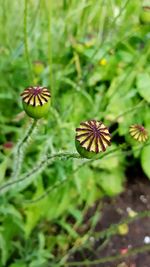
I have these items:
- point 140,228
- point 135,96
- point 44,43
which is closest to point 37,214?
point 140,228

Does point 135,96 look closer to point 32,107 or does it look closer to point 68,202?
point 68,202

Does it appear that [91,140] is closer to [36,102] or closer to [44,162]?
[36,102]

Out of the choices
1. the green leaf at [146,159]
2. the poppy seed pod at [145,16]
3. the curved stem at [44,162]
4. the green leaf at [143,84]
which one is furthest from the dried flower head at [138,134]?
the green leaf at [146,159]

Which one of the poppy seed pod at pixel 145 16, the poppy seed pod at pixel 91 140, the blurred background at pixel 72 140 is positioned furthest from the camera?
the blurred background at pixel 72 140

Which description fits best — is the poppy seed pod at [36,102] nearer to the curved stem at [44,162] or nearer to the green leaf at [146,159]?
the curved stem at [44,162]

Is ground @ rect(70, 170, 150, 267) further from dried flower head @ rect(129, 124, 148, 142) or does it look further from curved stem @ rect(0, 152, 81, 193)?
dried flower head @ rect(129, 124, 148, 142)

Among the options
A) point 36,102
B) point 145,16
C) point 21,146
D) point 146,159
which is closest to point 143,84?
point 146,159

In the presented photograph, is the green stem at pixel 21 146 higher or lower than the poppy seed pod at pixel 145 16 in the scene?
lower

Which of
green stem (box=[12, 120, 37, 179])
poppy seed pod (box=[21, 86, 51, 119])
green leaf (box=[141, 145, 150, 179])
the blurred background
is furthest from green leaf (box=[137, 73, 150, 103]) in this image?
poppy seed pod (box=[21, 86, 51, 119])
